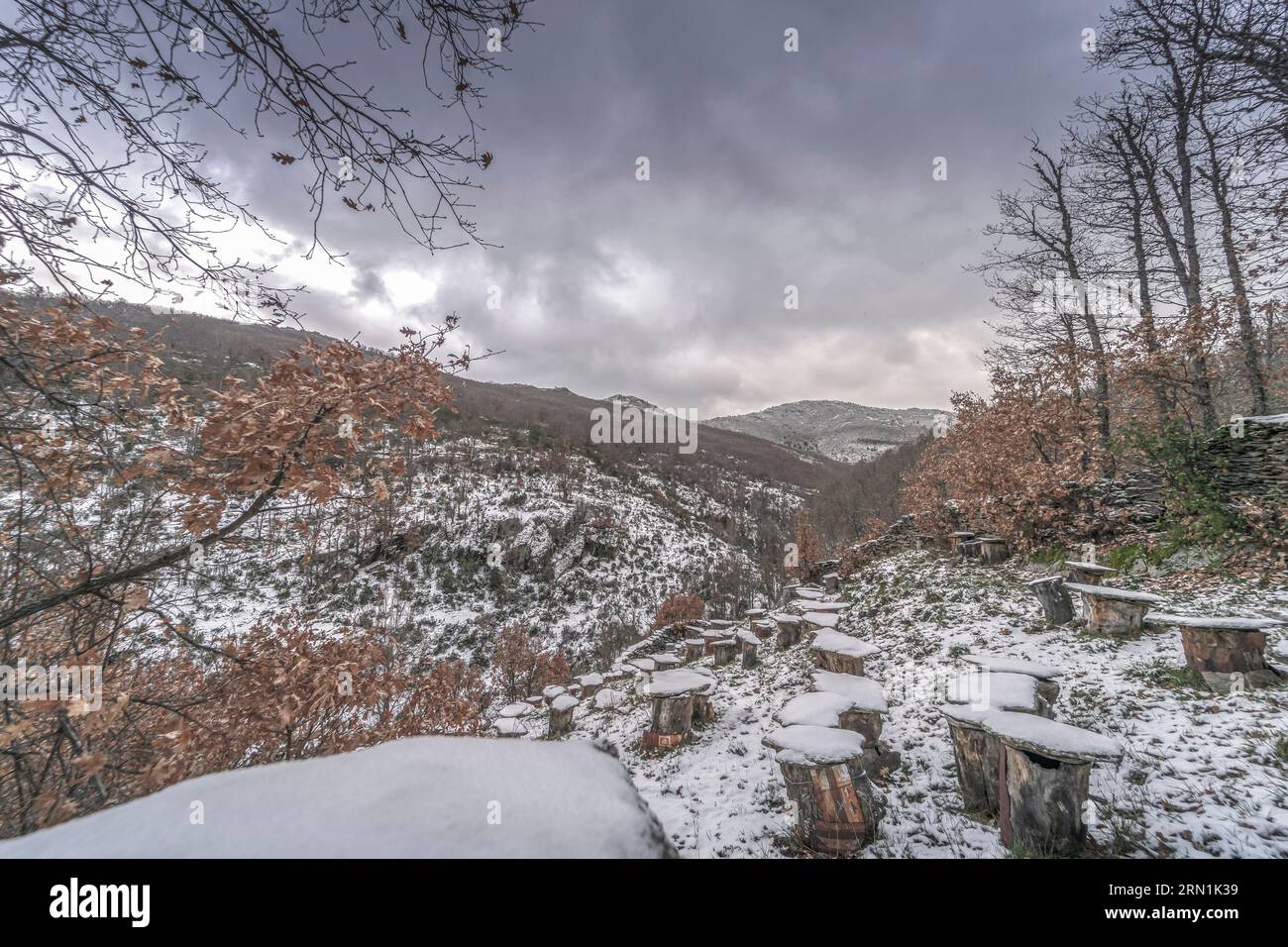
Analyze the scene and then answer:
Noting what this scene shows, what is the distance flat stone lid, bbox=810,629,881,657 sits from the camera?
536 cm

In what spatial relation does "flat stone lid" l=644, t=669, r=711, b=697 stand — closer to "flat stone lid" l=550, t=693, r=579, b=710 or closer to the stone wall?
"flat stone lid" l=550, t=693, r=579, b=710

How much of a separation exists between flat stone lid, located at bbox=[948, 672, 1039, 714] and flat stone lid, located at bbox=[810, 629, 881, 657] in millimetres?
1489

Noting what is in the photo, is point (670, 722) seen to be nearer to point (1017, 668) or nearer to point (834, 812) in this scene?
point (834, 812)

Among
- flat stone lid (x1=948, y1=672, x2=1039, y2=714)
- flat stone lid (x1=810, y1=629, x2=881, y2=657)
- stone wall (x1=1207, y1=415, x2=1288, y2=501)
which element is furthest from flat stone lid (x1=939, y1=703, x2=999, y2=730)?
stone wall (x1=1207, y1=415, x2=1288, y2=501)

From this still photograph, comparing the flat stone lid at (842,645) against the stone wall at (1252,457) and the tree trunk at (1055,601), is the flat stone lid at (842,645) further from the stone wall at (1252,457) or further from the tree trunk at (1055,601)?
the stone wall at (1252,457)

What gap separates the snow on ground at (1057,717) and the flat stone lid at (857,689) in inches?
27.4

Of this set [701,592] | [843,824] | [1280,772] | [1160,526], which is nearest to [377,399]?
[843,824]

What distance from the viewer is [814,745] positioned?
10.4 ft

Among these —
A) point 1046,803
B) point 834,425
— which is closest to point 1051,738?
point 1046,803

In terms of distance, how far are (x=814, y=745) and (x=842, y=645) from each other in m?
2.75

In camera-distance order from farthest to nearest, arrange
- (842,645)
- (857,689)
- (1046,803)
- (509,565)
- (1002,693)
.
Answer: (509,565) → (842,645) → (857,689) → (1002,693) → (1046,803)
